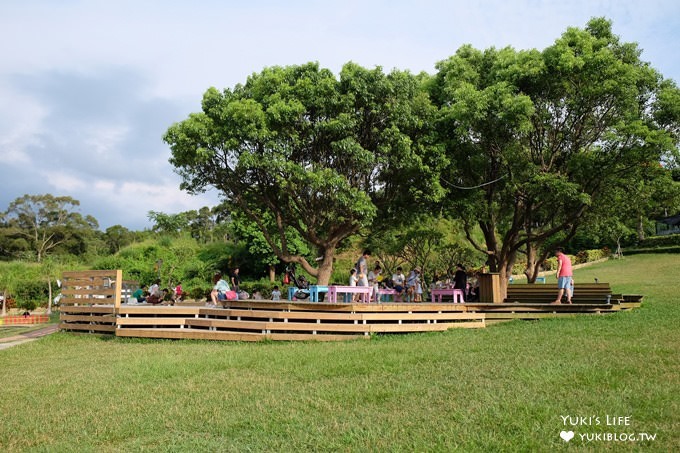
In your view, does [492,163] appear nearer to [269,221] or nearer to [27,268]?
[269,221]

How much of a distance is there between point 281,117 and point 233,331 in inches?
250

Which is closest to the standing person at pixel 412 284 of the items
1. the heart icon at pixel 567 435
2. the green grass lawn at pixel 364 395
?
the green grass lawn at pixel 364 395

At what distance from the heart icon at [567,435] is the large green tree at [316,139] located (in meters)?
10.7

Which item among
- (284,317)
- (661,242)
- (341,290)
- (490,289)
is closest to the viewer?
(284,317)

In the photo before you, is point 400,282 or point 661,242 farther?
point 661,242

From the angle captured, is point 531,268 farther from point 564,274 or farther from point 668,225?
point 668,225

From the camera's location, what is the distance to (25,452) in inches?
181

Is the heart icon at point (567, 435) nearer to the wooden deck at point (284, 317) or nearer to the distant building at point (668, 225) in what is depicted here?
the wooden deck at point (284, 317)

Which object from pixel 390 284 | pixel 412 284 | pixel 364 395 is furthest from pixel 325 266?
pixel 364 395

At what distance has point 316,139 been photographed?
15555 millimetres

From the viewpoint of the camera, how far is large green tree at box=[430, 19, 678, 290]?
1477 centimetres

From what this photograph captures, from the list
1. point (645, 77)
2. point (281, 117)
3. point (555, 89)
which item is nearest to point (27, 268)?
point (281, 117)

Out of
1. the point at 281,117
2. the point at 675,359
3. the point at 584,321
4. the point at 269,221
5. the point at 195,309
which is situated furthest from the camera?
the point at 269,221

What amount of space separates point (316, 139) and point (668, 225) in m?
53.8
